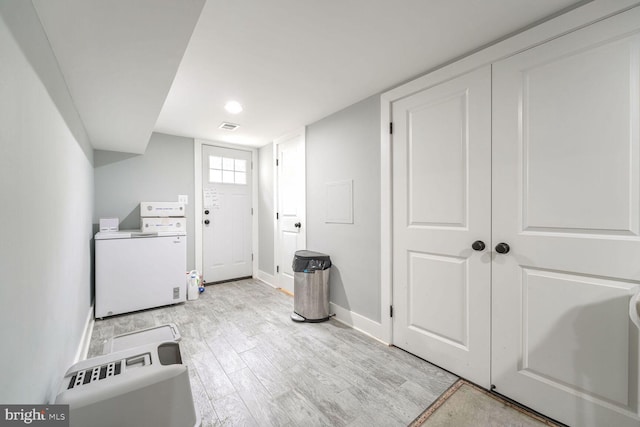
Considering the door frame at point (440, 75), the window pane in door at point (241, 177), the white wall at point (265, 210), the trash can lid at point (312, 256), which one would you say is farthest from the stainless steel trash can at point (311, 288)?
the window pane in door at point (241, 177)

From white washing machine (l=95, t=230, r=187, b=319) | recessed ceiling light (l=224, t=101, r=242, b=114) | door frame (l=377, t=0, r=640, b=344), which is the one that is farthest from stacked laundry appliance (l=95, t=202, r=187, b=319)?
door frame (l=377, t=0, r=640, b=344)

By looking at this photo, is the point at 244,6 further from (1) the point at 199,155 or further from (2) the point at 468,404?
(1) the point at 199,155

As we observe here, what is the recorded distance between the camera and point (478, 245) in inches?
67.3

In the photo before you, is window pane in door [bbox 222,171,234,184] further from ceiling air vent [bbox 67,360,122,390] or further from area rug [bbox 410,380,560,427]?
area rug [bbox 410,380,560,427]

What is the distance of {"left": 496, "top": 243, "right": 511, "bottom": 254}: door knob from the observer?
5.26 ft

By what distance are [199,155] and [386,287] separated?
329 cm

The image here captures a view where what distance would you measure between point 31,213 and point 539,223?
7.87 feet

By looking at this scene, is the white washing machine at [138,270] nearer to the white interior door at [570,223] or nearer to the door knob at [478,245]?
the door knob at [478,245]

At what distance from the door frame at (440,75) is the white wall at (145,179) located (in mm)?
2916

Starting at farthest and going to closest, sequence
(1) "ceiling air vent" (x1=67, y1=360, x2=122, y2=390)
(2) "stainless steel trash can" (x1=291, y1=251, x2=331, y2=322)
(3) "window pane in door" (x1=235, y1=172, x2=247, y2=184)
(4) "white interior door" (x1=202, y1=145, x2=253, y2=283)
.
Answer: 1. (3) "window pane in door" (x1=235, y1=172, x2=247, y2=184)
2. (4) "white interior door" (x1=202, y1=145, x2=253, y2=283)
3. (2) "stainless steel trash can" (x1=291, y1=251, x2=331, y2=322)
4. (1) "ceiling air vent" (x1=67, y1=360, x2=122, y2=390)

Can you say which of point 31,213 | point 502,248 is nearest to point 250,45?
point 31,213

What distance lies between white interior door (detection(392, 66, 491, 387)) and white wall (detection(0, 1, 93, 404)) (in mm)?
2125

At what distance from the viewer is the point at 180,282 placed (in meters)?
3.23

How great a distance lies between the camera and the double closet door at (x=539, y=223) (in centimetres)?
127
